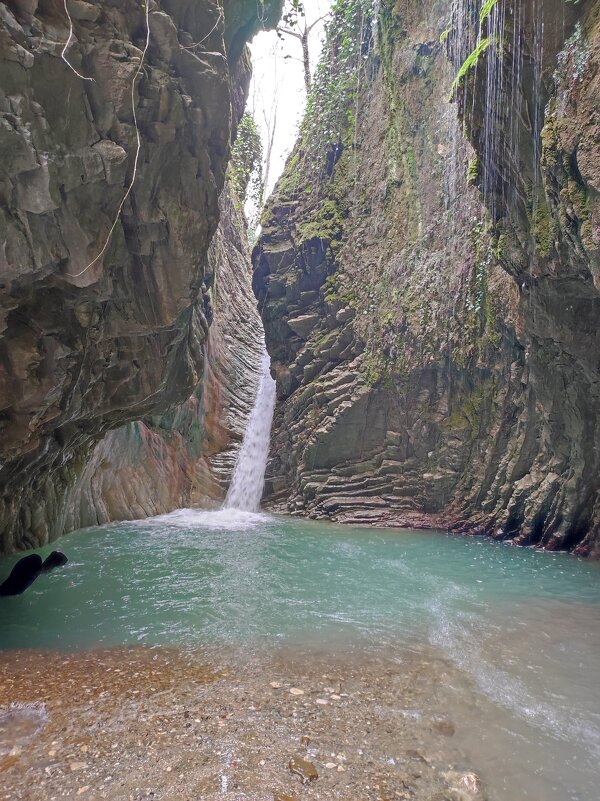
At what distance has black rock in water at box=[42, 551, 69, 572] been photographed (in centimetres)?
749

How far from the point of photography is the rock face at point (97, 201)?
459 centimetres

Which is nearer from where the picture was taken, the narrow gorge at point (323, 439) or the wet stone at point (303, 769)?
the wet stone at point (303, 769)

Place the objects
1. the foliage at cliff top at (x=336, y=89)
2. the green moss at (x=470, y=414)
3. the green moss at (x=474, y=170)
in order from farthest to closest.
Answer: the foliage at cliff top at (x=336, y=89)
the green moss at (x=470, y=414)
the green moss at (x=474, y=170)

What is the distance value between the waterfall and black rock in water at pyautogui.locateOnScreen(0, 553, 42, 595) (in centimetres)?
1042

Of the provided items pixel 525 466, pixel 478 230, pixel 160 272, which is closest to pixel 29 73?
pixel 160 272

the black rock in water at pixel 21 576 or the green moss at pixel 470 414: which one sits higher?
the green moss at pixel 470 414

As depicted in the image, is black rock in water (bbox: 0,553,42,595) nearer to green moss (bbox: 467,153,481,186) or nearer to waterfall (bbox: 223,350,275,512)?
green moss (bbox: 467,153,481,186)

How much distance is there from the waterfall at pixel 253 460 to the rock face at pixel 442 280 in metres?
0.80

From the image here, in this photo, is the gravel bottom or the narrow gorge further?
the narrow gorge

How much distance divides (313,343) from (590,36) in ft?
38.7

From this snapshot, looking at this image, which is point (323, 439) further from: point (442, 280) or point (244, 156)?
point (244, 156)

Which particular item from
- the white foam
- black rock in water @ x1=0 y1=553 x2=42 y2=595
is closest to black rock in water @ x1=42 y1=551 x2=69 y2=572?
black rock in water @ x1=0 y1=553 x2=42 y2=595

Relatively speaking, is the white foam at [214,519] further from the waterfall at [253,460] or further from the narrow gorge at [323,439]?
the waterfall at [253,460]

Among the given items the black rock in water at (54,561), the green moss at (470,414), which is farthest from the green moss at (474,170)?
the black rock in water at (54,561)
